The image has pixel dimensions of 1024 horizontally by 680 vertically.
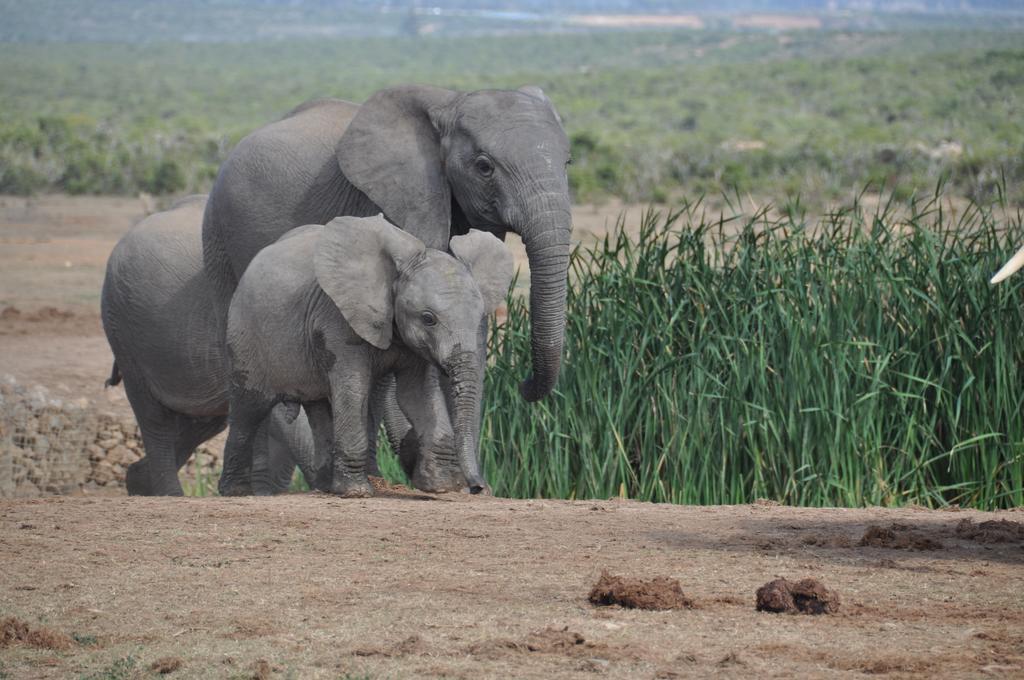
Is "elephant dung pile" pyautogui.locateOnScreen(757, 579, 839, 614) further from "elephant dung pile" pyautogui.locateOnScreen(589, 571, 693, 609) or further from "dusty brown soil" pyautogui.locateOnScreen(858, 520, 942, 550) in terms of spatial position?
"dusty brown soil" pyautogui.locateOnScreen(858, 520, 942, 550)

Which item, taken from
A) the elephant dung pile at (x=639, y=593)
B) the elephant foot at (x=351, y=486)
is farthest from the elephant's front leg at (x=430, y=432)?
the elephant dung pile at (x=639, y=593)

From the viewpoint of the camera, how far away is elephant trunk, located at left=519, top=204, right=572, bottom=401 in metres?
6.66

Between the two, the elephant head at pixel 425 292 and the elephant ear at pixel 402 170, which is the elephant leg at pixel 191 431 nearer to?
the elephant ear at pixel 402 170

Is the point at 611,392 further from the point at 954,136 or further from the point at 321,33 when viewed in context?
the point at 321,33

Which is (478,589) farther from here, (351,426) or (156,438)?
(156,438)

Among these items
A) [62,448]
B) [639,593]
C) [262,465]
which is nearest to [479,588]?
[639,593]

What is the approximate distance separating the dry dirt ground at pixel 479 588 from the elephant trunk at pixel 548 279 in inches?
23.8

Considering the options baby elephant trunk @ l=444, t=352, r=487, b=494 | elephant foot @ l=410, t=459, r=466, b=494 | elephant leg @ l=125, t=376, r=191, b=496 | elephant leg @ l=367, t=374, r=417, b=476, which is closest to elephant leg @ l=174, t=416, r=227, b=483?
elephant leg @ l=125, t=376, r=191, b=496

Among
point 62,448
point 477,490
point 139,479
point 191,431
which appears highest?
point 477,490

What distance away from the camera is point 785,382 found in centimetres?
732

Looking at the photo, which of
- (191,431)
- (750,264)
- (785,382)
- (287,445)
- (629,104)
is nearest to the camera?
(785,382)

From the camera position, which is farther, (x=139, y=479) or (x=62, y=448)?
(x=62, y=448)

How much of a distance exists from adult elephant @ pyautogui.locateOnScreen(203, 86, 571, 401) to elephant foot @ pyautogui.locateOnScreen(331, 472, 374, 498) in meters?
0.73

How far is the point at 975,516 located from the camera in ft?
20.7
